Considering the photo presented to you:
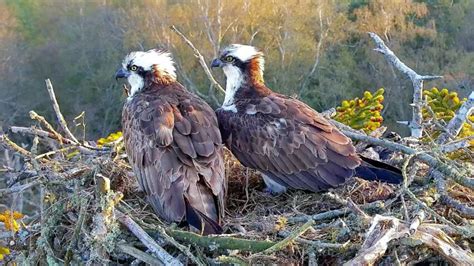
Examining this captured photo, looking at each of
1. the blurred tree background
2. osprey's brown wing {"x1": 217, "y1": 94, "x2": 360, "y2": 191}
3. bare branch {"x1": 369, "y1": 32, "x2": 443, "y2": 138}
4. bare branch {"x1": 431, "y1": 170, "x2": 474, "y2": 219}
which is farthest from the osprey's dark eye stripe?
the blurred tree background

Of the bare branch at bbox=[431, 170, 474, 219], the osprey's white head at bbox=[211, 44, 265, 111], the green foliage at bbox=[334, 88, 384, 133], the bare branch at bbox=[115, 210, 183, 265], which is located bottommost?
the green foliage at bbox=[334, 88, 384, 133]

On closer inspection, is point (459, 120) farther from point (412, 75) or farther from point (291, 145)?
point (291, 145)

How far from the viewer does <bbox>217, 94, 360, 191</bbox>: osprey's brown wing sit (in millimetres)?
5258

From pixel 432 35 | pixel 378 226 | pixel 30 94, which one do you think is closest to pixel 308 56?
pixel 432 35

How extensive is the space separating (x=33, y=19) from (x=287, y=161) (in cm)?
2269

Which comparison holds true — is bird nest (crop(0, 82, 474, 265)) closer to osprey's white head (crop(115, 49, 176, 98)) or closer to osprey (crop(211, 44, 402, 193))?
osprey (crop(211, 44, 402, 193))

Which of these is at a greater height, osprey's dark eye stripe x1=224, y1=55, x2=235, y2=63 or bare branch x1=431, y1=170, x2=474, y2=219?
osprey's dark eye stripe x1=224, y1=55, x2=235, y2=63

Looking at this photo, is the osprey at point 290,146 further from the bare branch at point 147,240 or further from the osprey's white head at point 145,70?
the bare branch at point 147,240

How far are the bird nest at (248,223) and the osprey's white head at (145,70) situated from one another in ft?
1.85

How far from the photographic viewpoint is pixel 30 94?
23391 millimetres

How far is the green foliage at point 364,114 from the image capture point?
23.7 feet

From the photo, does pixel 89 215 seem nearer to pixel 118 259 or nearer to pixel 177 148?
pixel 118 259

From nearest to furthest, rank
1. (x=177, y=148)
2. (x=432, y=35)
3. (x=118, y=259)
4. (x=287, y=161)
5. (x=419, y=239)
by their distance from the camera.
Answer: (x=419, y=239)
(x=118, y=259)
(x=177, y=148)
(x=287, y=161)
(x=432, y=35)

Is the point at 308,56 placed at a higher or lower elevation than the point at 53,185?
lower
